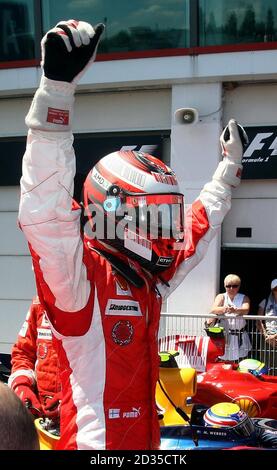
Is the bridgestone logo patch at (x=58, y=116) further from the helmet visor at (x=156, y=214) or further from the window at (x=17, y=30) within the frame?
the window at (x=17, y=30)

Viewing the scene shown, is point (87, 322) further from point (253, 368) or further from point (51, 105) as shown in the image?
point (253, 368)

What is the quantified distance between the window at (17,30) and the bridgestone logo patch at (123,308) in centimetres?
710

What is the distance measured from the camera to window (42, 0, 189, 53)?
8156 mm

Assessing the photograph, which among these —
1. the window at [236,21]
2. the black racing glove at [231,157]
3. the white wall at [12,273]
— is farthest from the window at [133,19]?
the black racing glove at [231,157]

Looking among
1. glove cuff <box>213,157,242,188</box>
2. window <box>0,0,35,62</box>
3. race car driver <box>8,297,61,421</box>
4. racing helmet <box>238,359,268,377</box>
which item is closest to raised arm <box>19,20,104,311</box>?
race car driver <box>8,297,61,421</box>

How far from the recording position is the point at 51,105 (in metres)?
1.93

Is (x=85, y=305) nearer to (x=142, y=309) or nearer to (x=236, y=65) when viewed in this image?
(x=142, y=309)

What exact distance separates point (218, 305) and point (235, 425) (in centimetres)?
367

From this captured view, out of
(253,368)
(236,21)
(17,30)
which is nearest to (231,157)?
(253,368)

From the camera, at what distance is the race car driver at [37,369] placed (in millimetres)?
2863

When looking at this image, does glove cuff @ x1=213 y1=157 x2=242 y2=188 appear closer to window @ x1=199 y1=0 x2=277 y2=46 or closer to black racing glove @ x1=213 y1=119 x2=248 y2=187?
black racing glove @ x1=213 y1=119 x2=248 y2=187
